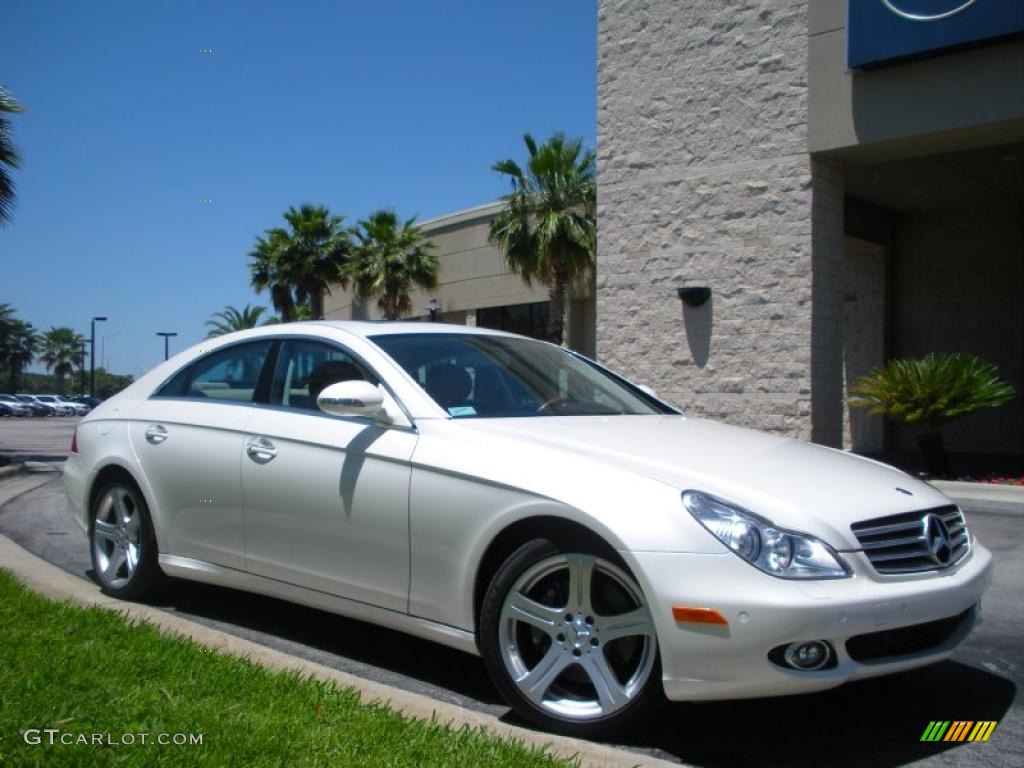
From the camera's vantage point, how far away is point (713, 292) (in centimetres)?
1469

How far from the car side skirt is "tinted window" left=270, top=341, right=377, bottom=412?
832mm

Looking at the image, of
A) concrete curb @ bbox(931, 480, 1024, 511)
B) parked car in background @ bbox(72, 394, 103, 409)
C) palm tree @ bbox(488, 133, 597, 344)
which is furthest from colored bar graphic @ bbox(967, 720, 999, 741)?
palm tree @ bbox(488, 133, 597, 344)

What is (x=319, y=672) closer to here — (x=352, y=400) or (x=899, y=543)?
(x=352, y=400)

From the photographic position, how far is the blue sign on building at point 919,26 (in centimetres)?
1165

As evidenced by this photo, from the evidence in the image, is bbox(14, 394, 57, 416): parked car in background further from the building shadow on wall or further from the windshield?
the windshield

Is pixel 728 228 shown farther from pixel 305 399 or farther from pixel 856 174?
pixel 305 399

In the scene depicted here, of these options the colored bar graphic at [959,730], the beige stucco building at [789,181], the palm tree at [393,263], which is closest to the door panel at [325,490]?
the colored bar graphic at [959,730]

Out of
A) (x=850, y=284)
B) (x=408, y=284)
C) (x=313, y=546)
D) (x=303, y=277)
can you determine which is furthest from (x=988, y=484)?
(x=303, y=277)

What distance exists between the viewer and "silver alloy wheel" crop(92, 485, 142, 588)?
5496 millimetres

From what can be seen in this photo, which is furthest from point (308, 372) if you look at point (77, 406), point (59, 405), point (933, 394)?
point (77, 406)

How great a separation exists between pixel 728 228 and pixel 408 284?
64.8 ft

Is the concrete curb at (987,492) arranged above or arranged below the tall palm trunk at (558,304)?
below

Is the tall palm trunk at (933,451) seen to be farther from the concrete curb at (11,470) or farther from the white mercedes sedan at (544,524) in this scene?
the concrete curb at (11,470)

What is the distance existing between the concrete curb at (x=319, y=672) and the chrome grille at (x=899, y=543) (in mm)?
973
